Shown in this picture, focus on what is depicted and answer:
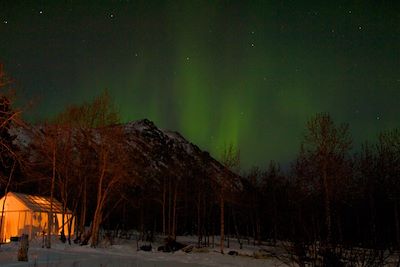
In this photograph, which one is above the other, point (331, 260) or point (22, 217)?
point (22, 217)

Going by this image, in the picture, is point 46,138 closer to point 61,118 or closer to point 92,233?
point 61,118

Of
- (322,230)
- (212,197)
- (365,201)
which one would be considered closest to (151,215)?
(212,197)

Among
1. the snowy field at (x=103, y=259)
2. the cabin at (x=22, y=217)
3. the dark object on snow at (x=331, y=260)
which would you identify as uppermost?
the cabin at (x=22, y=217)

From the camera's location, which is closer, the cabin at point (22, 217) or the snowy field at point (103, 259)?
the snowy field at point (103, 259)

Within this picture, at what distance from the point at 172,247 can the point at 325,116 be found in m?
18.0

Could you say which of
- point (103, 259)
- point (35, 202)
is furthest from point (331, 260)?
point (35, 202)

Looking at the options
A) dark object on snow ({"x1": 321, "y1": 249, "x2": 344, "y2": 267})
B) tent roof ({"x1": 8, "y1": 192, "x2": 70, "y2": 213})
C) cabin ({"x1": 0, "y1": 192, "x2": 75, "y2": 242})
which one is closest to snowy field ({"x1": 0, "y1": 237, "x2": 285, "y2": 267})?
dark object on snow ({"x1": 321, "y1": 249, "x2": 344, "y2": 267})

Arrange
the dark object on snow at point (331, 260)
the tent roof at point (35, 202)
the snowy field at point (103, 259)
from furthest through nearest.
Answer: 1. the tent roof at point (35, 202)
2. the snowy field at point (103, 259)
3. the dark object on snow at point (331, 260)

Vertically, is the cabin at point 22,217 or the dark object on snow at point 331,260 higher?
the cabin at point 22,217

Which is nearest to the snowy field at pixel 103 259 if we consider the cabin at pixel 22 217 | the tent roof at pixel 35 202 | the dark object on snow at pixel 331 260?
the dark object on snow at pixel 331 260

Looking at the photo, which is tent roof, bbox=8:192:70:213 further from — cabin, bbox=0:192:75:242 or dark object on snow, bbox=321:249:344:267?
dark object on snow, bbox=321:249:344:267

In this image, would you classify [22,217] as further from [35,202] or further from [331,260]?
[331,260]

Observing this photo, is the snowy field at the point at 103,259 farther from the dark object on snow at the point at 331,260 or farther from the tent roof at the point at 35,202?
the tent roof at the point at 35,202

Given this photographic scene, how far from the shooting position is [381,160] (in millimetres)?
43156
